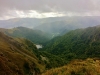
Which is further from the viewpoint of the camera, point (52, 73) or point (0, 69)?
point (0, 69)

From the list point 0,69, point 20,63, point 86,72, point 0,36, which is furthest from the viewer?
point 0,36

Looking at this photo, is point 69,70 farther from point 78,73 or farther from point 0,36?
point 0,36

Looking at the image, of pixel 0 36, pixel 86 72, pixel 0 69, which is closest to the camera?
pixel 86 72

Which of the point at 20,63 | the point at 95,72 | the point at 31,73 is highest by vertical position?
the point at 95,72

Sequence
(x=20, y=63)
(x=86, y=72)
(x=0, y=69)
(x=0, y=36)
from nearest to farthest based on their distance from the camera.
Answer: (x=86, y=72) < (x=0, y=69) < (x=20, y=63) < (x=0, y=36)

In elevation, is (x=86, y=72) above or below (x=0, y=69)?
above

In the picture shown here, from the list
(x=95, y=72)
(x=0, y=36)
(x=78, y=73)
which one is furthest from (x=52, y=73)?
(x=0, y=36)

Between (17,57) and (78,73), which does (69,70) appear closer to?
(78,73)

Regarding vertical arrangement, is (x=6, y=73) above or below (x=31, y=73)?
above

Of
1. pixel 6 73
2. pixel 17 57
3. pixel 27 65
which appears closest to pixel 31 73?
pixel 27 65
